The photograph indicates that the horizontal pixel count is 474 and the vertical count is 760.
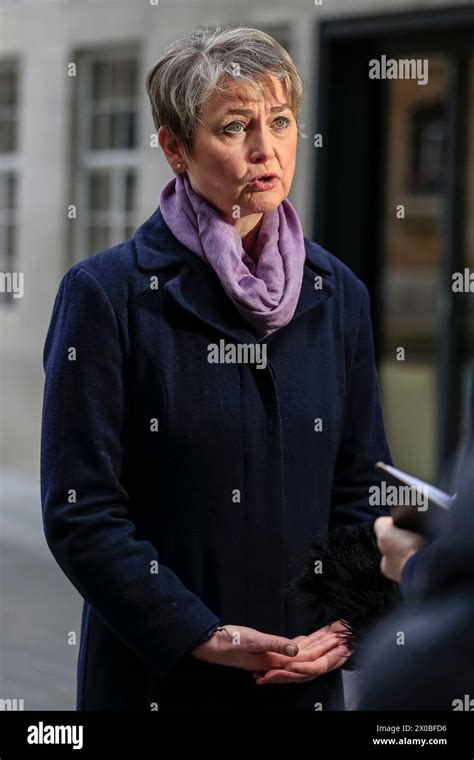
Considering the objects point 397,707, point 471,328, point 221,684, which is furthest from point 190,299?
point 471,328

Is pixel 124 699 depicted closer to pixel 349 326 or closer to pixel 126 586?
pixel 126 586

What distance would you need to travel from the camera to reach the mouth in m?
2.27

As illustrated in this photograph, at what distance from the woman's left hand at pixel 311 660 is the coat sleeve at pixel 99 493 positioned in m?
0.14

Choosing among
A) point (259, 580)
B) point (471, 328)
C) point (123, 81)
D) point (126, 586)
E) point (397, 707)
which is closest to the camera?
point (397, 707)

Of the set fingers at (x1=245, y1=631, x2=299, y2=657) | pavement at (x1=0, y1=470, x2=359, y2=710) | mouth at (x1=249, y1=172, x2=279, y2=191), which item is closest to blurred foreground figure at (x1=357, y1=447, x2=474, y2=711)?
fingers at (x1=245, y1=631, x2=299, y2=657)

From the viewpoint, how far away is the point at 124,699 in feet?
7.77

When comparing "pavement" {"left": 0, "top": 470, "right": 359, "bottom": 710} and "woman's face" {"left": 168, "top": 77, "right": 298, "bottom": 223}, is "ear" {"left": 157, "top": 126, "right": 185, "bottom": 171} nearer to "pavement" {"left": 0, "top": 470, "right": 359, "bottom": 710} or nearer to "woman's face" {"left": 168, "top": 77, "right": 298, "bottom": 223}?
"woman's face" {"left": 168, "top": 77, "right": 298, "bottom": 223}

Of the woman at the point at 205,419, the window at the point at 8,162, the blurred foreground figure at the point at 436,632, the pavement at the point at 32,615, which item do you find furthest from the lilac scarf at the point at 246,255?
the window at the point at 8,162

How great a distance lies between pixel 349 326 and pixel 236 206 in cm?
31

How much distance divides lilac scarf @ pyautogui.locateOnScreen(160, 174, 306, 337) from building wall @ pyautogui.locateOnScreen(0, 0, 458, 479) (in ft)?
19.3

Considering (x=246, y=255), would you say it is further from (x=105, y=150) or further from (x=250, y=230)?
(x=105, y=150)

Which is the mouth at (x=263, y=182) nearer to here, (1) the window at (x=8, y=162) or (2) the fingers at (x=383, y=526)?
(2) the fingers at (x=383, y=526)

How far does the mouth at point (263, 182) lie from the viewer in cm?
227

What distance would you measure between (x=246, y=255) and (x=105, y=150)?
6840 mm
